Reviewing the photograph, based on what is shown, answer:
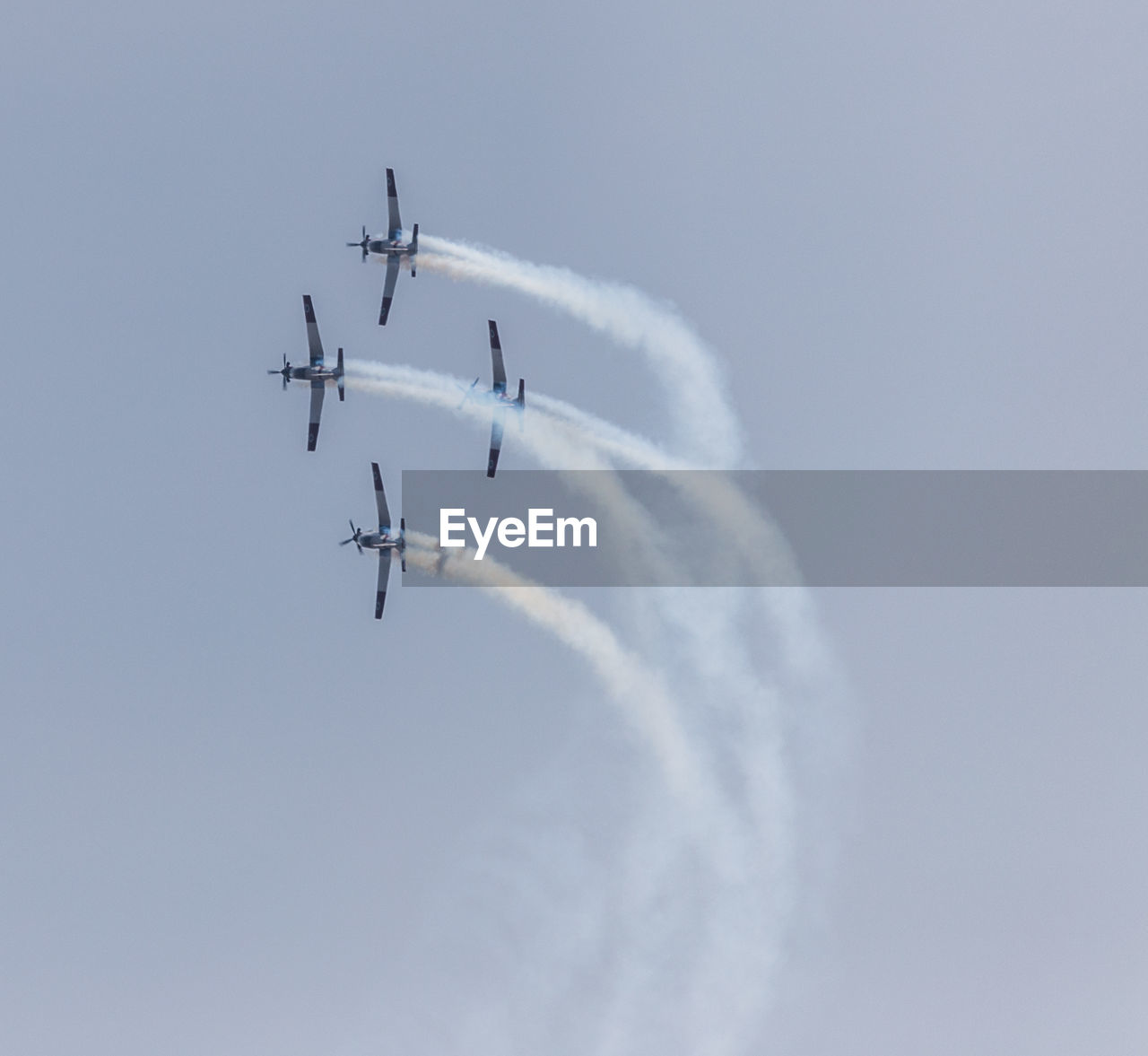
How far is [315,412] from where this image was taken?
96.4m

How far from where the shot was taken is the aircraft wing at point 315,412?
312ft

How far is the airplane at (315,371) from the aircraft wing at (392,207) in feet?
18.5

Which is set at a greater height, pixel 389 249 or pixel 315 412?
pixel 389 249

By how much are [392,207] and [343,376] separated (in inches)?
371

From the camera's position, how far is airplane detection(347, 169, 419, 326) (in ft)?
311

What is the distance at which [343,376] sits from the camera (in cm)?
9406

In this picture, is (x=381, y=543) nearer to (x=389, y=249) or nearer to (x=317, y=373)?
(x=317, y=373)

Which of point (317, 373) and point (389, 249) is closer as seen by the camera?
point (317, 373)

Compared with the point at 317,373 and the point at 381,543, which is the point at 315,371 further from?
the point at 381,543

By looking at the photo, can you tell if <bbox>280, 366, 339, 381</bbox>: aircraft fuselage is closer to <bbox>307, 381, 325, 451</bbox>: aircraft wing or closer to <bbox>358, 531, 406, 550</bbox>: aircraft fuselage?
<bbox>307, 381, 325, 451</bbox>: aircraft wing

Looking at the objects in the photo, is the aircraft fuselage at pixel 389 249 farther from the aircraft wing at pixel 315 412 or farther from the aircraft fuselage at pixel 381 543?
the aircraft fuselage at pixel 381 543

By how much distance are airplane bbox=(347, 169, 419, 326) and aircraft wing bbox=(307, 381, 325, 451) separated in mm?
4873

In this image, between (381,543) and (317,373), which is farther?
(381,543)

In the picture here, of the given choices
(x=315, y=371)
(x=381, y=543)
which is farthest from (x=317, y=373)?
(x=381, y=543)
